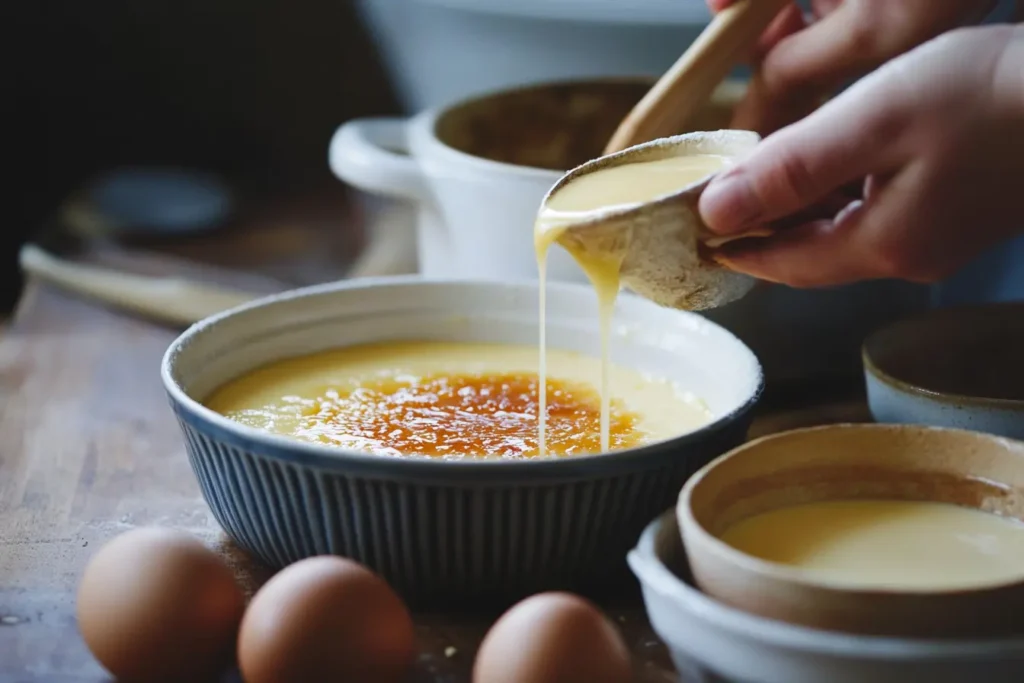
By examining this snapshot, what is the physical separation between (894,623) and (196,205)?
178cm

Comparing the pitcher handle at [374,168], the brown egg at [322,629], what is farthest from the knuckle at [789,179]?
the pitcher handle at [374,168]

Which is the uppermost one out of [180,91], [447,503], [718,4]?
[718,4]

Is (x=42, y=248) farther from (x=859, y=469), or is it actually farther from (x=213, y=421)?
(x=859, y=469)

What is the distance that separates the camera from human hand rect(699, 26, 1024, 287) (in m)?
0.86

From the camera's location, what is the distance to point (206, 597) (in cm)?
89

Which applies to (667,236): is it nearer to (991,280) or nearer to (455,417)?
(455,417)

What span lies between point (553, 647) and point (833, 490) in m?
0.28

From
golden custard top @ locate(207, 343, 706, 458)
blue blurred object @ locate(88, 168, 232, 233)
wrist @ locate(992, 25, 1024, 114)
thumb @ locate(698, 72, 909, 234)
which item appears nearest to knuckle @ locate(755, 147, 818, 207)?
thumb @ locate(698, 72, 909, 234)

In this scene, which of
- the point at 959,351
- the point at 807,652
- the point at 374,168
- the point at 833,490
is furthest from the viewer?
the point at 374,168

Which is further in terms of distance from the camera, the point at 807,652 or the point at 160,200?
the point at 160,200

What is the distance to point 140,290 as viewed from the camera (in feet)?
5.80

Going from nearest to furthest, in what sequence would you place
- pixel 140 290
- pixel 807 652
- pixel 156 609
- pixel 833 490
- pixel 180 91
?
1. pixel 807 652
2. pixel 156 609
3. pixel 833 490
4. pixel 140 290
5. pixel 180 91

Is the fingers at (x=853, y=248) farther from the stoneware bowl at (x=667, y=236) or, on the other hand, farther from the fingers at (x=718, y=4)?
the fingers at (x=718, y=4)

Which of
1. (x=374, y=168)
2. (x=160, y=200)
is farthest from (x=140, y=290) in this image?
(x=160, y=200)
